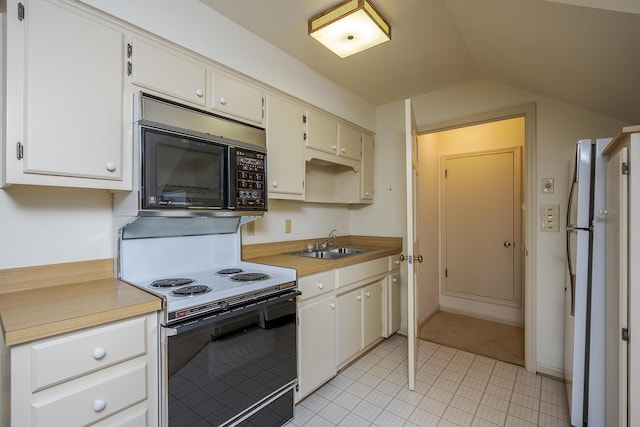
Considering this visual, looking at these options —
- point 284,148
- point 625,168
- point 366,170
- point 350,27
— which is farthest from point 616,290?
point 366,170

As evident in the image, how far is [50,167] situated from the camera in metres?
1.22

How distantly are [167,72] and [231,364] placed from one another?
4.88 ft

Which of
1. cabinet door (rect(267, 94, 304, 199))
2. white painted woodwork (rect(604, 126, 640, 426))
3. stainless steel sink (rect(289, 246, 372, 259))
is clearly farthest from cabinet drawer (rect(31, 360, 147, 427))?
white painted woodwork (rect(604, 126, 640, 426))

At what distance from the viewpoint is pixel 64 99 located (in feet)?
4.09

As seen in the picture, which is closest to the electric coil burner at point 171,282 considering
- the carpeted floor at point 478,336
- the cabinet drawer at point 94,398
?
the cabinet drawer at point 94,398

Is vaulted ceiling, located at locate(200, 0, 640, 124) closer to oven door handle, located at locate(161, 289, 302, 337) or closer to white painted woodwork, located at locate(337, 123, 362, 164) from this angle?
white painted woodwork, located at locate(337, 123, 362, 164)

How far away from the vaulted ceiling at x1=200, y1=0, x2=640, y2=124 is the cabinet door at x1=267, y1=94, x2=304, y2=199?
0.42 meters

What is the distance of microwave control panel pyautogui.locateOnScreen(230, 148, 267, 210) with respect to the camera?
176cm

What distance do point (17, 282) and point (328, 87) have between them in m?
2.34

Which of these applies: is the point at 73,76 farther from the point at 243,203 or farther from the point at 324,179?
the point at 324,179

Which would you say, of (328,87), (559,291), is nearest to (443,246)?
(559,291)

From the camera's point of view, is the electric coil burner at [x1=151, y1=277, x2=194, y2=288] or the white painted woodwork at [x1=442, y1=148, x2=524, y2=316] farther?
the white painted woodwork at [x1=442, y1=148, x2=524, y2=316]

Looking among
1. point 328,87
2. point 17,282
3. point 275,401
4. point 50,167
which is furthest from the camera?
point 328,87

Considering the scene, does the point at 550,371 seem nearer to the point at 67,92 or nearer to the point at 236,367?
the point at 236,367
